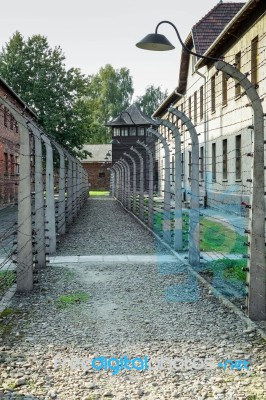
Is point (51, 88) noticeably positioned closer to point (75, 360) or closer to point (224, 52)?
point (224, 52)

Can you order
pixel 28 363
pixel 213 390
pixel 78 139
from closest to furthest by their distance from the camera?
pixel 213 390 < pixel 28 363 < pixel 78 139

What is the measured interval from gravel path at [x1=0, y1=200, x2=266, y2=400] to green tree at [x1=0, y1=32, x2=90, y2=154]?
109ft

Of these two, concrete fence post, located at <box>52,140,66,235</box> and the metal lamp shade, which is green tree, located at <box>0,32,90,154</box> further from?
the metal lamp shade

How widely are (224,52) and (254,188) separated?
20.3 metres

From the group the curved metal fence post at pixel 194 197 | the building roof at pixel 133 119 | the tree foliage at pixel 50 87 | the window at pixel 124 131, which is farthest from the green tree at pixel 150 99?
the curved metal fence post at pixel 194 197

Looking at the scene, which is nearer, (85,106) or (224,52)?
(224,52)

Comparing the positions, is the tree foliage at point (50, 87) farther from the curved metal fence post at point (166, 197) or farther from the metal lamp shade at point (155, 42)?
the metal lamp shade at point (155, 42)

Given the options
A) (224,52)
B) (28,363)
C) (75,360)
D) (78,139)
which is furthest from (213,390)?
(78,139)

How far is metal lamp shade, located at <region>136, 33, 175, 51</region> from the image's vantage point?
25.9 ft

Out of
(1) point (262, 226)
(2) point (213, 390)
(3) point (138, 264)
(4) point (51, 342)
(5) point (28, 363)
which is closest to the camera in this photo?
(2) point (213, 390)

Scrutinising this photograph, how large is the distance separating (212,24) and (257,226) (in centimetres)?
2603

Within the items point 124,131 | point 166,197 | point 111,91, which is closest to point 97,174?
point 111,91

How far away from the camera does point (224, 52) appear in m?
25.7

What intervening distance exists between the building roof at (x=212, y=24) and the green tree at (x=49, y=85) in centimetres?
1433
